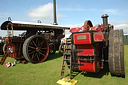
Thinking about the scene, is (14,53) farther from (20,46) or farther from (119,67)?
(119,67)

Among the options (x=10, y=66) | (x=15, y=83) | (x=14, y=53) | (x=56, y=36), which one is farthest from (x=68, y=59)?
(x=56, y=36)

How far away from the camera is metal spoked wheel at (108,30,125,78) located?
10.9ft

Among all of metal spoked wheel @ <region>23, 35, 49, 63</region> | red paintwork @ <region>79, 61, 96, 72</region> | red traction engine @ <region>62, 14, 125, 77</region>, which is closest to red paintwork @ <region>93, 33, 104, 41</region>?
red traction engine @ <region>62, 14, 125, 77</region>

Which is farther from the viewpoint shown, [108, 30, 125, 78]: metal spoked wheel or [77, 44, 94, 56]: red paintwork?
[77, 44, 94, 56]: red paintwork

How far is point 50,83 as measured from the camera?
12.1 ft

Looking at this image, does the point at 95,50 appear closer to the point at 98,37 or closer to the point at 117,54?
the point at 98,37

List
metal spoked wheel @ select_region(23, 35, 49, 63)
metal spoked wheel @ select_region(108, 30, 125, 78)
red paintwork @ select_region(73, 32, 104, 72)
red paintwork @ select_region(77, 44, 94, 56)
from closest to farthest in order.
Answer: metal spoked wheel @ select_region(108, 30, 125, 78)
red paintwork @ select_region(73, 32, 104, 72)
red paintwork @ select_region(77, 44, 94, 56)
metal spoked wheel @ select_region(23, 35, 49, 63)

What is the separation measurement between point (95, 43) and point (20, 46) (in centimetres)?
556

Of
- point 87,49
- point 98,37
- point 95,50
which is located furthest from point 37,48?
point 98,37

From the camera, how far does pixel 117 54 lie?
3367 mm

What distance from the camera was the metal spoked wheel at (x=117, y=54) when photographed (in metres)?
3.32

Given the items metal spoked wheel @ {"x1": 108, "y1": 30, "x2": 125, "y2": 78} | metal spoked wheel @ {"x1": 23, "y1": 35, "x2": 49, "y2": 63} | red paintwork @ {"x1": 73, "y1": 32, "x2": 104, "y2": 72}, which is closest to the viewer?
metal spoked wheel @ {"x1": 108, "y1": 30, "x2": 125, "y2": 78}

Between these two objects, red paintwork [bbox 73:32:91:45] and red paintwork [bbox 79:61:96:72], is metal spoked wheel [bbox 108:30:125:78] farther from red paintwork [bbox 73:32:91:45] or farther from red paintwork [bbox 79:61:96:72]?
red paintwork [bbox 73:32:91:45]

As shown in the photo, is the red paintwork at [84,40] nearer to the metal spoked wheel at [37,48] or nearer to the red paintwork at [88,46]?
the red paintwork at [88,46]
